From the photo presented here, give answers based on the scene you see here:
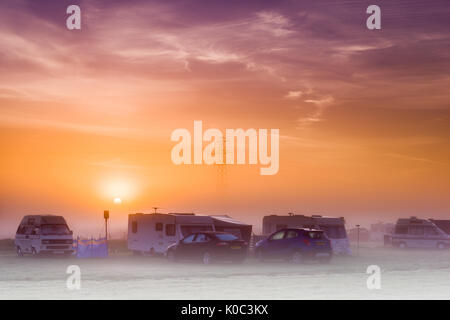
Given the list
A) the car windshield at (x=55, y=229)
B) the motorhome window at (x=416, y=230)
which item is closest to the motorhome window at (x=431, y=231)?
the motorhome window at (x=416, y=230)

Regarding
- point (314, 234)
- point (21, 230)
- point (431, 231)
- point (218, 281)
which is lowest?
point (431, 231)

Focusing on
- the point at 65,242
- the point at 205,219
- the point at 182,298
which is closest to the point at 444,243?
the point at 205,219

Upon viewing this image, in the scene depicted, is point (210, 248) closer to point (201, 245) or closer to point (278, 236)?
point (201, 245)

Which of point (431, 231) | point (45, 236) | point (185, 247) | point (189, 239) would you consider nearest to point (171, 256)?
point (185, 247)

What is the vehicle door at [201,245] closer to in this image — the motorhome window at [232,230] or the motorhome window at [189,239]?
the motorhome window at [189,239]

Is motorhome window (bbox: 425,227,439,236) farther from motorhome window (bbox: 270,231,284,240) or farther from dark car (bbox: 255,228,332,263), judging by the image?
dark car (bbox: 255,228,332,263)

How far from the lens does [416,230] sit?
50.5 meters

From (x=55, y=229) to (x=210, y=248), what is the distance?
10.5 meters

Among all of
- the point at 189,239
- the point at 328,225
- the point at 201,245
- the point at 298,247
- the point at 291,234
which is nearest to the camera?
the point at 201,245

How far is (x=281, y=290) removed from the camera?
18.4 m

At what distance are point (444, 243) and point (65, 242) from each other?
86.8 feet

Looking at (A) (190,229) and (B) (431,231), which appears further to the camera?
(B) (431,231)

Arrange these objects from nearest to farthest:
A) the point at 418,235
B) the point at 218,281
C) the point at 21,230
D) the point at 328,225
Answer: the point at 218,281 → the point at 21,230 → the point at 328,225 → the point at 418,235
